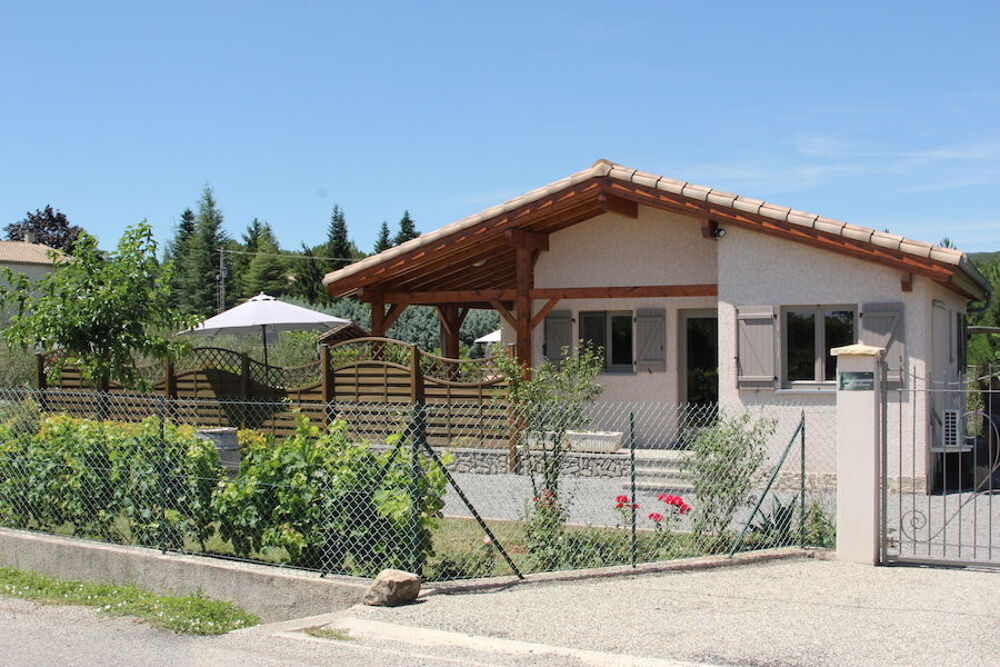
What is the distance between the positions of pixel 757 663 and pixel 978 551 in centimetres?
461

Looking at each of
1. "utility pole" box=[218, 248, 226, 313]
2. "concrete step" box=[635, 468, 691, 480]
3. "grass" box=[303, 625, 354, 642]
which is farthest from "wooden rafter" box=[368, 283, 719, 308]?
"utility pole" box=[218, 248, 226, 313]

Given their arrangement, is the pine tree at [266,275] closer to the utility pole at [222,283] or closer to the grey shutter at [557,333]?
the utility pole at [222,283]

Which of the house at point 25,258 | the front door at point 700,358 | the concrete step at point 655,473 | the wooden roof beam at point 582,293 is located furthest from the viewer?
the house at point 25,258

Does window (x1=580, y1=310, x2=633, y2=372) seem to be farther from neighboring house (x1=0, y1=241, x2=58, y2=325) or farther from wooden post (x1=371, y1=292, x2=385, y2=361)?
neighboring house (x1=0, y1=241, x2=58, y2=325)

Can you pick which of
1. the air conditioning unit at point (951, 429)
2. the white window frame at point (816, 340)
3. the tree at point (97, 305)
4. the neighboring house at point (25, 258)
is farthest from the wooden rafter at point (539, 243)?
the neighboring house at point (25, 258)

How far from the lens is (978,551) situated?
9.09 metres

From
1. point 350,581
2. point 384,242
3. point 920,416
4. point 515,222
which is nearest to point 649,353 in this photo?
point 515,222

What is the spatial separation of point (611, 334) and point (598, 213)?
2.00 m

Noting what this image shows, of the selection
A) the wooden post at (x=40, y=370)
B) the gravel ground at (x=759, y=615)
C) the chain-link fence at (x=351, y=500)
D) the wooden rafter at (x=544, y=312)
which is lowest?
the gravel ground at (x=759, y=615)

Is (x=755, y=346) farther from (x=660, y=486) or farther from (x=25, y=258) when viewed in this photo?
(x=25, y=258)

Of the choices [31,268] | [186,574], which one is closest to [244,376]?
[186,574]

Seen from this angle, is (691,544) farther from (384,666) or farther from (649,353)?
(649,353)

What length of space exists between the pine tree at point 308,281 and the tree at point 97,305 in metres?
41.4

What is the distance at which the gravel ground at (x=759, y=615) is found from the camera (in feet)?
18.7
